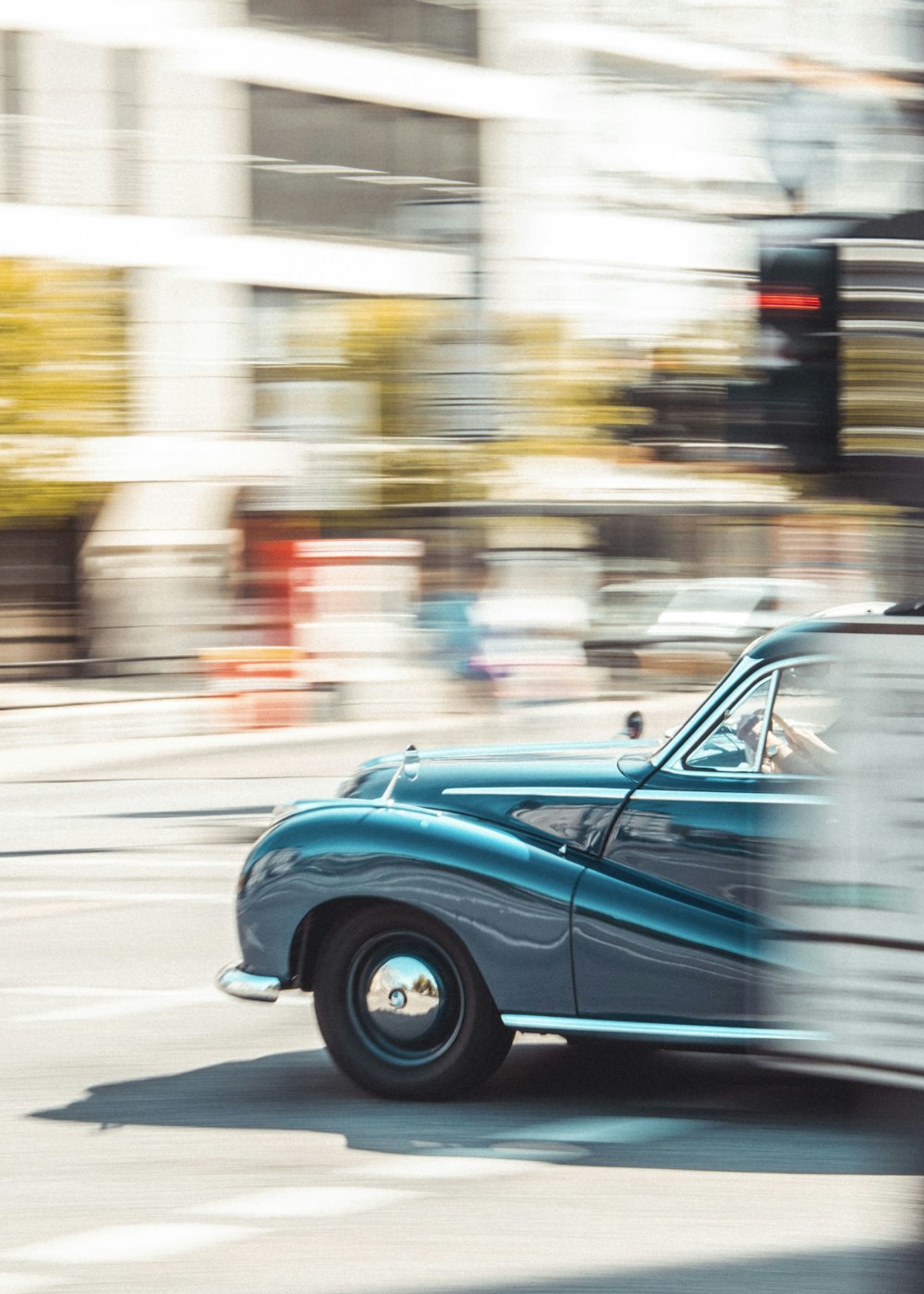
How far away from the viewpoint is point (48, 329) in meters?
30.6

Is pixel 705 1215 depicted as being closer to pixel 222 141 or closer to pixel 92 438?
pixel 92 438

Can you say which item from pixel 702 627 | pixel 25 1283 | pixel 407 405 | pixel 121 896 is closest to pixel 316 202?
pixel 407 405

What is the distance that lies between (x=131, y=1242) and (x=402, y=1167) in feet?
3.10

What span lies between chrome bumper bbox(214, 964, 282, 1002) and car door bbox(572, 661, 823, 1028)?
43.2 inches

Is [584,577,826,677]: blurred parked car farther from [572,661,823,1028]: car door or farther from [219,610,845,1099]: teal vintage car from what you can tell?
[572,661,823,1028]: car door

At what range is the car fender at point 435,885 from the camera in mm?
6215

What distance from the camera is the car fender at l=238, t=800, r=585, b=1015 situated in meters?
6.21

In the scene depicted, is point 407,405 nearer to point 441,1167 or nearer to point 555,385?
point 555,385

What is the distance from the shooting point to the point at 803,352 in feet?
12.3

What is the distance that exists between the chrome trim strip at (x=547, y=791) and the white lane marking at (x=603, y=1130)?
1.03 metres

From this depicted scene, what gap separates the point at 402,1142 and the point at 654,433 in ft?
8.54

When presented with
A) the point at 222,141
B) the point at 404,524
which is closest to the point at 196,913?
the point at 404,524

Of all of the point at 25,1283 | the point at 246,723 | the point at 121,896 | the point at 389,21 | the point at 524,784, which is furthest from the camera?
the point at 389,21

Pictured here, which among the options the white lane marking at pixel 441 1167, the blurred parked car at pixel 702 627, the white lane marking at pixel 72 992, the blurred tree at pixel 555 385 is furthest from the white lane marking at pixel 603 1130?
the blurred tree at pixel 555 385
